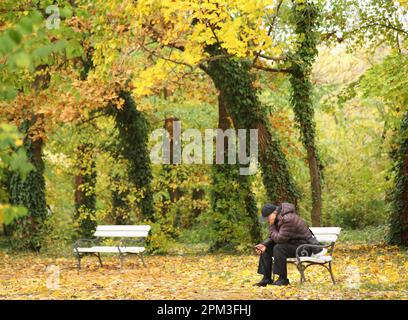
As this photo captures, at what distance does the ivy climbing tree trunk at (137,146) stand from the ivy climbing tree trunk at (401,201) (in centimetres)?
603

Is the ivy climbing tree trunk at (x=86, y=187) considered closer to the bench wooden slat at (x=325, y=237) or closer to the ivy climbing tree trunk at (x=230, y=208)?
the ivy climbing tree trunk at (x=230, y=208)

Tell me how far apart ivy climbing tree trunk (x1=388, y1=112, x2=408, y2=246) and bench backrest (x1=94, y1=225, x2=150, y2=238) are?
6350 millimetres

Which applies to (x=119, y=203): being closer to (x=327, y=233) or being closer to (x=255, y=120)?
(x=255, y=120)

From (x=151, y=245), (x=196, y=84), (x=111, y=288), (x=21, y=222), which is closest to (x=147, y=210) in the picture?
(x=151, y=245)

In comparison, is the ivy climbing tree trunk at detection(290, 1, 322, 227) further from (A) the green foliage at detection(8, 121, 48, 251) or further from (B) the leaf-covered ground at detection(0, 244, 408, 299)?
(A) the green foliage at detection(8, 121, 48, 251)

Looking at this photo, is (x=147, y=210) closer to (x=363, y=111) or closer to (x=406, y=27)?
(x=406, y=27)

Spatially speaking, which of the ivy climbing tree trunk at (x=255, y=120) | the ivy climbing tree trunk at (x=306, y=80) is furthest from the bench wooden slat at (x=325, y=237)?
the ivy climbing tree trunk at (x=306, y=80)

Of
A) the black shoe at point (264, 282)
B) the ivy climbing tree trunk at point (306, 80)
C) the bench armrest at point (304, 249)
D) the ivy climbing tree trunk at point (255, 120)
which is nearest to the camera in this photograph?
the bench armrest at point (304, 249)

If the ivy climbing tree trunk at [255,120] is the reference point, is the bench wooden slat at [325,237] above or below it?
below

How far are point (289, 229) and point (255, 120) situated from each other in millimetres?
7052

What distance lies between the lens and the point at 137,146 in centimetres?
1956

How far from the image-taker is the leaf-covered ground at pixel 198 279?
9.97 m

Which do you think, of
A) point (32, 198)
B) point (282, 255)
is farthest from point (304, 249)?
point (32, 198)

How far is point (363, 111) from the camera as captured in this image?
3559 cm
